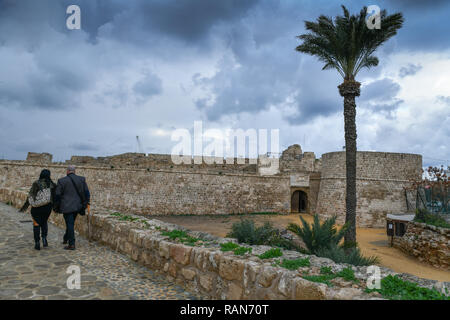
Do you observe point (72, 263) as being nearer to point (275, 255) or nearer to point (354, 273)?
point (275, 255)

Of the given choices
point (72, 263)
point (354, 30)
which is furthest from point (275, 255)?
point (354, 30)

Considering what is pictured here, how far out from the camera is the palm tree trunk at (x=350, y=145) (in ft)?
34.8

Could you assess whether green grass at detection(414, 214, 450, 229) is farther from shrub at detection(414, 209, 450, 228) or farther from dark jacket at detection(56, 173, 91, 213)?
dark jacket at detection(56, 173, 91, 213)

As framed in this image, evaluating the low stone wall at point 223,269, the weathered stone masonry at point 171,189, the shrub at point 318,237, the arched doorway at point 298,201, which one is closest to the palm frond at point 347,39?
the shrub at point 318,237

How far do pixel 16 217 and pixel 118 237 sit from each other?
210 inches

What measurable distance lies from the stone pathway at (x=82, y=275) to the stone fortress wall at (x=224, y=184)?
43.2ft

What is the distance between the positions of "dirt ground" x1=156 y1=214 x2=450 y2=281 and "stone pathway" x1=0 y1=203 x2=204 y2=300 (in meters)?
9.77

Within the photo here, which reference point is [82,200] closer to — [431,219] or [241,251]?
[241,251]

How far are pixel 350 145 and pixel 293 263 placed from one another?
28.5 feet

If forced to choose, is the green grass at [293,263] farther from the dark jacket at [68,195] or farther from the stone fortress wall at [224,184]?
the stone fortress wall at [224,184]

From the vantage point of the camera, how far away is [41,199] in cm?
511

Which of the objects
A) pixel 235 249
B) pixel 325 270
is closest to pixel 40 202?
pixel 235 249

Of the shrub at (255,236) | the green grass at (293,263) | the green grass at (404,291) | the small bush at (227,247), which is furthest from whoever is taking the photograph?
the shrub at (255,236)

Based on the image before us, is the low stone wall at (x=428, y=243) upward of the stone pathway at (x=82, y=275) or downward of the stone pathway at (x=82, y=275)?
downward
